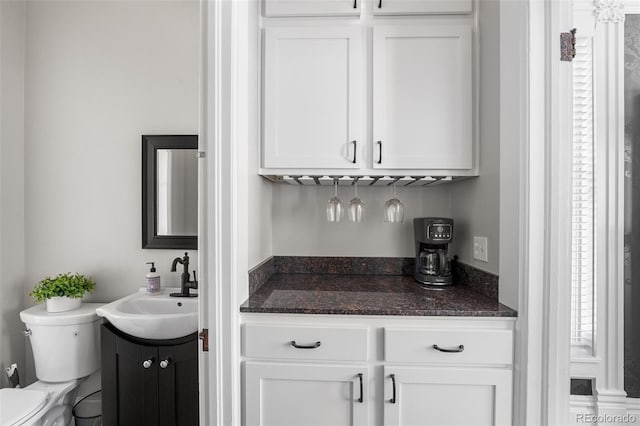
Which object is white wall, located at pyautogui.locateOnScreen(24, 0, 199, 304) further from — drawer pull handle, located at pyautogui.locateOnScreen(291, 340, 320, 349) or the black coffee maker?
the black coffee maker

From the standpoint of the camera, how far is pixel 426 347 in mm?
1182

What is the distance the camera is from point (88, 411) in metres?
1.99

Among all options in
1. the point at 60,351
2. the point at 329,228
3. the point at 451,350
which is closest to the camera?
the point at 451,350

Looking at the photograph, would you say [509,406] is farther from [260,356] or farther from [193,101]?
[193,101]

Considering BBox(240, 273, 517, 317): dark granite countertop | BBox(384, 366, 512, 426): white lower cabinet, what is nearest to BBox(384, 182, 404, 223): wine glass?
BBox(240, 273, 517, 317): dark granite countertop

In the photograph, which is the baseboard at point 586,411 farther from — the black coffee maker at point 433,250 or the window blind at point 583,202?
the black coffee maker at point 433,250

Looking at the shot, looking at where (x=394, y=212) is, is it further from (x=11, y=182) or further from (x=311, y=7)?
(x=11, y=182)

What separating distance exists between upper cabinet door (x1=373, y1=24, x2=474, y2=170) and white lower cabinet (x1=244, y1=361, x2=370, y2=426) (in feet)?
3.10

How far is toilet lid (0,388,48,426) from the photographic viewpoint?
1.44 metres

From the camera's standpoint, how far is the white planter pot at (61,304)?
180cm

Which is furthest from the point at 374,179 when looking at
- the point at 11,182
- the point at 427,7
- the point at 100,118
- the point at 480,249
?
the point at 11,182

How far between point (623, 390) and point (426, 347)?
101 cm

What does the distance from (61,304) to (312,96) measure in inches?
72.1

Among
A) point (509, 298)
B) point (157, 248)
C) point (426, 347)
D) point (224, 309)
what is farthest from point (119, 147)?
point (509, 298)
